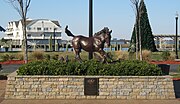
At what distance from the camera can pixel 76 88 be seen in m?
10.9

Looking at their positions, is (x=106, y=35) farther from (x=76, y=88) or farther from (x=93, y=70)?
(x=76, y=88)

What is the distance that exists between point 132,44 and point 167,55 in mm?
6816

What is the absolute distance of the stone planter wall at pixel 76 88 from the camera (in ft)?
35.7

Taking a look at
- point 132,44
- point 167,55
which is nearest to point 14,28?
point 132,44

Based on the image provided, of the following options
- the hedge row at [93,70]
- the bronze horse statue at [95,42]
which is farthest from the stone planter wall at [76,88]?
the bronze horse statue at [95,42]

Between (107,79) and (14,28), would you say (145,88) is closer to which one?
(107,79)

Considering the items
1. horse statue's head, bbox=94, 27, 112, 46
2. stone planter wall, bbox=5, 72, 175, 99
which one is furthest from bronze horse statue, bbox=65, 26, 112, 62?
stone planter wall, bbox=5, 72, 175, 99

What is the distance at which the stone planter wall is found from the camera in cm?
1089

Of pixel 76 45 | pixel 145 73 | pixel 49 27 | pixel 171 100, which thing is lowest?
pixel 171 100

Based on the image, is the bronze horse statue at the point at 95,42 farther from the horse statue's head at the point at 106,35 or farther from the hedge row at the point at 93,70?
the hedge row at the point at 93,70

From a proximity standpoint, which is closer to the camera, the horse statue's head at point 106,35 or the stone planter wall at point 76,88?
the stone planter wall at point 76,88

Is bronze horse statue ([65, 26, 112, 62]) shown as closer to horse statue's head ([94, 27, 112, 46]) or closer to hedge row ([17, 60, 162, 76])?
horse statue's head ([94, 27, 112, 46])

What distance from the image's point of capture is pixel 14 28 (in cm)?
11312

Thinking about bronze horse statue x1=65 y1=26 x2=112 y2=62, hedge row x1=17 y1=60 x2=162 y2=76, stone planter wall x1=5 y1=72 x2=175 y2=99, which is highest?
bronze horse statue x1=65 y1=26 x2=112 y2=62
